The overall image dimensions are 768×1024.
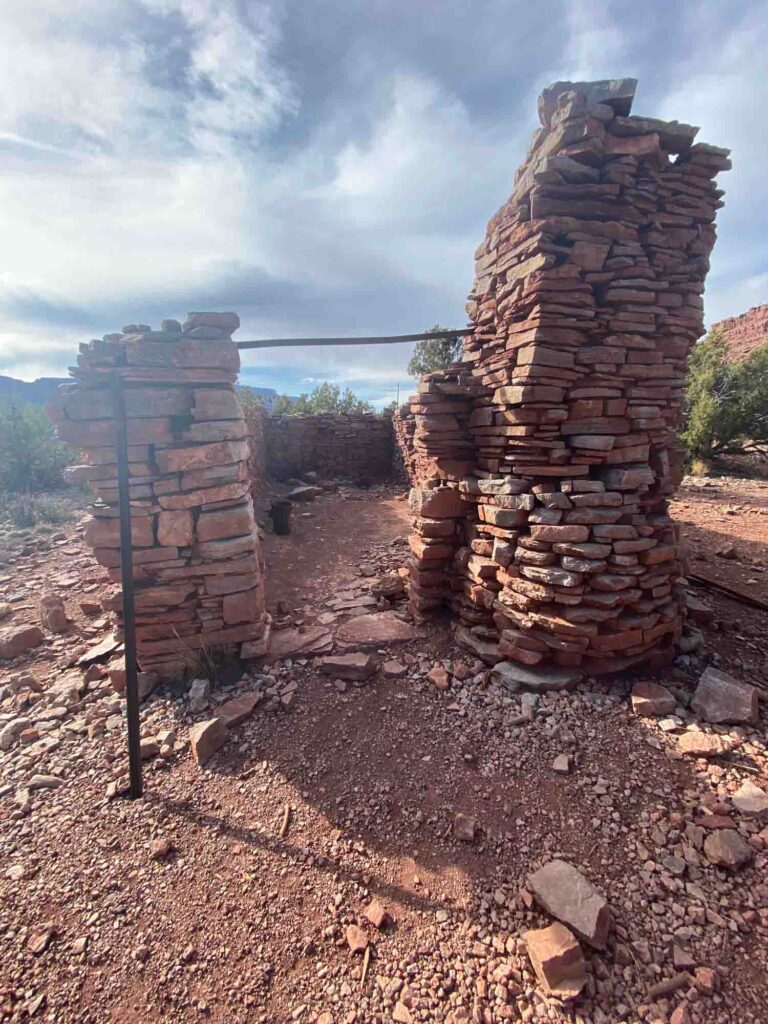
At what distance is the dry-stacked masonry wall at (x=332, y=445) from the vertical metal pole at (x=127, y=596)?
10754 millimetres

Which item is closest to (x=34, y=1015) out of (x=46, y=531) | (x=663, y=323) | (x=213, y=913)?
(x=213, y=913)

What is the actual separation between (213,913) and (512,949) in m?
1.41

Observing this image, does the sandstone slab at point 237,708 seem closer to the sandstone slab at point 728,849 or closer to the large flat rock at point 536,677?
the large flat rock at point 536,677

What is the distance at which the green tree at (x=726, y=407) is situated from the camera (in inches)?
507

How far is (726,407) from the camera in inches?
510

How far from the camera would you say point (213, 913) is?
2057 mm

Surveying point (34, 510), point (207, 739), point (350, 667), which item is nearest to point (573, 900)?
point (350, 667)

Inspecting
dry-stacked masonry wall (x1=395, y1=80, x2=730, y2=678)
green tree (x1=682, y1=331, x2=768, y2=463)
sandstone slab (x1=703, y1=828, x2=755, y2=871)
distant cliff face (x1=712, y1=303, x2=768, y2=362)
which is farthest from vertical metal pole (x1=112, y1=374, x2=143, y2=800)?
distant cliff face (x1=712, y1=303, x2=768, y2=362)

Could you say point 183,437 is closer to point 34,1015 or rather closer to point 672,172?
point 34,1015

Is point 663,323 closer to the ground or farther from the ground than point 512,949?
farther from the ground

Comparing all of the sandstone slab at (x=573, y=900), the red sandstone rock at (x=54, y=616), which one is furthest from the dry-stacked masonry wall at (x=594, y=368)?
the red sandstone rock at (x=54, y=616)

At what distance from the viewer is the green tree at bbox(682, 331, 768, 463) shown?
1288cm

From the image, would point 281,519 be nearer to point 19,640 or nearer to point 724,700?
point 19,640

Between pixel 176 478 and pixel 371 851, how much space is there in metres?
2.75
